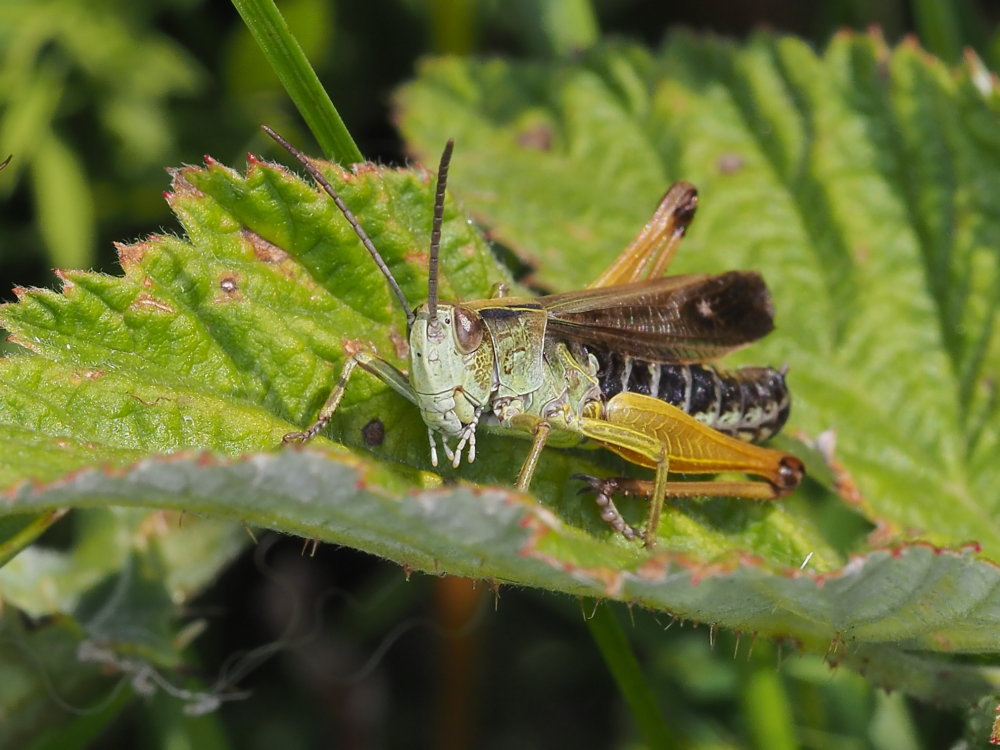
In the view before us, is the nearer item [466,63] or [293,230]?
[293,230]

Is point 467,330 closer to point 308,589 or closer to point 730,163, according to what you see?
point 730,163

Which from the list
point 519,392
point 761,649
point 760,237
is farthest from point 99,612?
point 760,237

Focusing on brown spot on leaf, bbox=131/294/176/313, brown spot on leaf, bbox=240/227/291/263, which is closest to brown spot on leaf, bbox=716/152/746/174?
brown spot on leaf, bbox=240/227/291/263

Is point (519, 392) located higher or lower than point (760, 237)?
lower

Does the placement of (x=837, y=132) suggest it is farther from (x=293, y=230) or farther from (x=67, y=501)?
(x=67, y=501)

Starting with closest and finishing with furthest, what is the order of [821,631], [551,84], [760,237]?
[821,631] < [760,237] < [551,84]

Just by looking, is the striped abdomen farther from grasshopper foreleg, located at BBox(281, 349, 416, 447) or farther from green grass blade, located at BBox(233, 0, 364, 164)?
green grass blade, located at BBox(233, 0, 364, 164)
